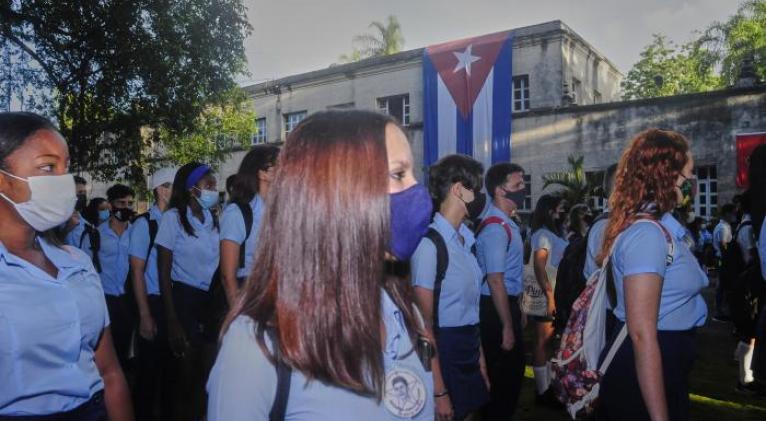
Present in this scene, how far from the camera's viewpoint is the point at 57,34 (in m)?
11.6

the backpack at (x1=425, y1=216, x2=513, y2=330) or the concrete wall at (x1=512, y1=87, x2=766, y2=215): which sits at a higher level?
the concrete wall at (x1=512, y1=87, x2=766, y2=215)

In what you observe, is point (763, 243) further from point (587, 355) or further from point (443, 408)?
point (443, 408)

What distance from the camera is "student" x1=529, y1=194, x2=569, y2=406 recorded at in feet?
20.5

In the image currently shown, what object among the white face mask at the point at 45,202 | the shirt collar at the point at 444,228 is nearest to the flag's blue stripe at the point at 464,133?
the shirt collar at the point at 444,228

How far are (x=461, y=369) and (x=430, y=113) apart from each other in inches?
714

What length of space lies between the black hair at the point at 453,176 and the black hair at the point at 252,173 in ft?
3.57

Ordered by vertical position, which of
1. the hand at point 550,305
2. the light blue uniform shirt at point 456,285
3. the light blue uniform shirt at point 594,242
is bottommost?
the hand at point 550,305

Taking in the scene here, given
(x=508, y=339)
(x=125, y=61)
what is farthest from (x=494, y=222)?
(x=125, y=61)

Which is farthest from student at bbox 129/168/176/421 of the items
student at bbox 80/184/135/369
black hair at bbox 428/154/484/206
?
black hair at bbox 428/154/484/206

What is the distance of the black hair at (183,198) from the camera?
179 inches

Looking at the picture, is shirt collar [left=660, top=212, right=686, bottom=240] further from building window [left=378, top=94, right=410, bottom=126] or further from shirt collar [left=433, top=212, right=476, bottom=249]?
building window [left=378, top=94, right=410, bottom=126]

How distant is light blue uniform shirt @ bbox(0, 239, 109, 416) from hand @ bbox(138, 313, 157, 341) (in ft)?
7.95

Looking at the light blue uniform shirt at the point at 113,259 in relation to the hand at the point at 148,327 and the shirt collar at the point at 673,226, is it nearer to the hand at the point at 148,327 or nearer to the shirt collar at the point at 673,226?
the hand at the point at 148,327

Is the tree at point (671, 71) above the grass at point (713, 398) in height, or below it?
above
